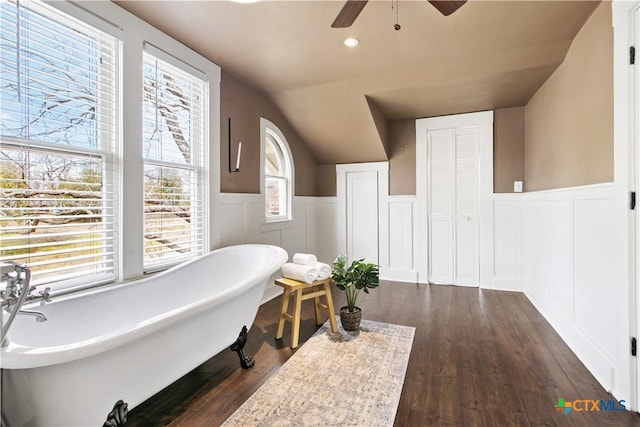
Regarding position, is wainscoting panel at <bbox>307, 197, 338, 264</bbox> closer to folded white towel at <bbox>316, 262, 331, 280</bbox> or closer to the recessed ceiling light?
folded white towel at <bbox>316, 262, 331, 280</bbox>

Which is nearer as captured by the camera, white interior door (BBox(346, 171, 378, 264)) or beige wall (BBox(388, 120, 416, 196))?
beige wall (BBox(388, 120, 416, 196))

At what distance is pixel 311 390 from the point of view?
1.74 m

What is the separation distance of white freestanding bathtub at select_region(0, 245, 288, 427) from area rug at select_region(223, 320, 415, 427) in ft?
1.35

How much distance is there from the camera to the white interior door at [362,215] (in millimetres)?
4387

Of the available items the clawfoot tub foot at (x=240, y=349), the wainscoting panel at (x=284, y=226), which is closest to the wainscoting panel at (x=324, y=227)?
the wainscoting panel at (x=284, y=226)

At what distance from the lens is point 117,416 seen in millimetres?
1249

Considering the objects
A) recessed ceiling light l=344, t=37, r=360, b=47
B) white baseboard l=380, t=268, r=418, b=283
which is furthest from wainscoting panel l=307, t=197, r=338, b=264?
recessed ceiling light l=344, t=37, r=360, b=47

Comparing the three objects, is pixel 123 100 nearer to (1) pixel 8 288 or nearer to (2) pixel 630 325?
(1) pixel 8 288

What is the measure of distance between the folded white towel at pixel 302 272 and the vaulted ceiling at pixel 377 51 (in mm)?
1849

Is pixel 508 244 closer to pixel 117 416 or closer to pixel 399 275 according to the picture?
pixel 399 275

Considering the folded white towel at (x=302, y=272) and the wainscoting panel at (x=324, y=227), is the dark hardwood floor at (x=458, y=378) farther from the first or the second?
the wainscoting panel at (x=324, y=227)

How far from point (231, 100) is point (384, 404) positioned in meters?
2.91

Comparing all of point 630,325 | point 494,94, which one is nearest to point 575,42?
point 494,94

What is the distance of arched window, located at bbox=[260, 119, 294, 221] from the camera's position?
375 centimetres
